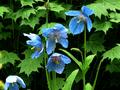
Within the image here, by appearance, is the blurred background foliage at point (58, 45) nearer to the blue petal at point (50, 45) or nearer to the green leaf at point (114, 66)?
the green leaf at point (114, 66)

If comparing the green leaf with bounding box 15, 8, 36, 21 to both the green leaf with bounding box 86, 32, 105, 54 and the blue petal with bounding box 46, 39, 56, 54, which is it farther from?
the blue petal with bounding box 46, 39, 56, 54

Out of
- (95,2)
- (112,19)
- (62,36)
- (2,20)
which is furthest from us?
(2,20)

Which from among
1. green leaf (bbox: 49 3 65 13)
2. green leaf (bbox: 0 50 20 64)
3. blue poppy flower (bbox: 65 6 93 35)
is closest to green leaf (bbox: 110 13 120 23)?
green leaf (bbox: 49 3 65 13)

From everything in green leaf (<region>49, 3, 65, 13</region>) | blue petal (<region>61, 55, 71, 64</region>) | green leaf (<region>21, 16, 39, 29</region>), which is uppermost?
blue petal (<region>61, 55, 71, 64</region>)

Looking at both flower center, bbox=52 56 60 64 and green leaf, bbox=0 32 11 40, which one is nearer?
flower center, bbox=52 56 60 64

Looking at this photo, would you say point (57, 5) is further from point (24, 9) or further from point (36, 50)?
point (36, 50)

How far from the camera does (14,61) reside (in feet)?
10.9

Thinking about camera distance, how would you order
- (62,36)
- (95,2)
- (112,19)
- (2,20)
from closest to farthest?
(62,36) < (112,19) < (95,2) < (2,20)

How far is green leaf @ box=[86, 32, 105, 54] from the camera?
324 centimetres

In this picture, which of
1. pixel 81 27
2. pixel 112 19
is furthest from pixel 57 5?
pixel 81 27

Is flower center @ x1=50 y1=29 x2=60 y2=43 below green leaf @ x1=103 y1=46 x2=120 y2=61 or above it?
above

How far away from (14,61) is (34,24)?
1.17ft

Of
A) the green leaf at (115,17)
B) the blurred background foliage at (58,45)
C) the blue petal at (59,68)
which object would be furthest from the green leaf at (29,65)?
the blue petal at (59,68)

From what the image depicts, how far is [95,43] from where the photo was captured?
3.31 metres
